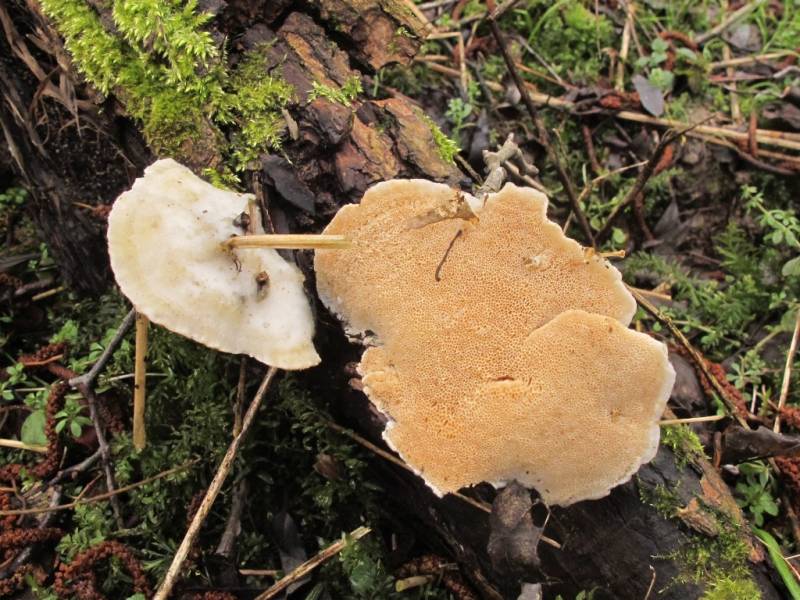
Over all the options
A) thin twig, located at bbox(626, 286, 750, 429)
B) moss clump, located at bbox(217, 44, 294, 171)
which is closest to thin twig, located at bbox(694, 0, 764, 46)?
thin twig, located at bbox(626, 286, 750, 429)

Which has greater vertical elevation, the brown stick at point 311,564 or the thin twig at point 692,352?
the thin twig at point 692,352

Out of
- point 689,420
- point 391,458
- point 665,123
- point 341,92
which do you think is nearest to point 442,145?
point 341,92

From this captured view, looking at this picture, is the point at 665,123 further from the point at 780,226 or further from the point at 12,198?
the point at 12,198

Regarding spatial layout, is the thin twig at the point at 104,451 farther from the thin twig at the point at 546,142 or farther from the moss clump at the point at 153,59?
the thin twig at the point at 546,142

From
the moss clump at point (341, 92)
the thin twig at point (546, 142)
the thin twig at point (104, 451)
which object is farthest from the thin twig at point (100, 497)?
the thin twig at point (546, 142)

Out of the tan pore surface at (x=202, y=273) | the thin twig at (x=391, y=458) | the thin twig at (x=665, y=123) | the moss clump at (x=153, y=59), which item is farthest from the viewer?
the thin twig at (x=665, y=123)

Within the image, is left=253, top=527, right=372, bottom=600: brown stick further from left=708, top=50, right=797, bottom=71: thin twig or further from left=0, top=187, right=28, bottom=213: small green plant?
left=708, top=50, right=797, bottom=71: thin twig

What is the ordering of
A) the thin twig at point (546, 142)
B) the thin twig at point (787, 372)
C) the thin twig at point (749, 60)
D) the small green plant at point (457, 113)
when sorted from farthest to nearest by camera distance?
the thin twig at point (749, 60) → the small green plant at point (457, 113) → the thin twig at point (546, 142) → the thin twig at point (787, 372)
